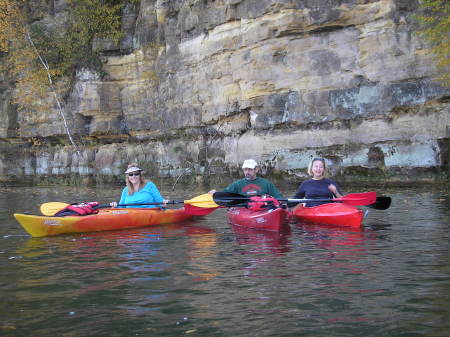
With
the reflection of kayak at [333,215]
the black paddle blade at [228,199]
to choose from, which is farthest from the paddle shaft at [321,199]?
the reflection of kayak at [333,215]

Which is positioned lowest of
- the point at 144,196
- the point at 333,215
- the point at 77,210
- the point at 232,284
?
the point at 232,284

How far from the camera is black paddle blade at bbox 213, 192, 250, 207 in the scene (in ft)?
27.1

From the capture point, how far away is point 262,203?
8.02 meters

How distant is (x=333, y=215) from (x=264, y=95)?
9979mm

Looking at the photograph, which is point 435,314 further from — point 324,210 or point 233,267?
point 324,210

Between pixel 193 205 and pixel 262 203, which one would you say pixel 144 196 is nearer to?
pixel 193 205

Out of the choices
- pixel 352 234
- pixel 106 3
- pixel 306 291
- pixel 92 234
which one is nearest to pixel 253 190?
pixel 352 234

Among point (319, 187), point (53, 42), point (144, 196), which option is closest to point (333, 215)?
point (319, 187)

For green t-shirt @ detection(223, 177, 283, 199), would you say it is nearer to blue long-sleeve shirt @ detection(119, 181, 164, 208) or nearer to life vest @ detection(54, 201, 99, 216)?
blue long-sleeve shirt @ detection(119, 181, 164, 208)

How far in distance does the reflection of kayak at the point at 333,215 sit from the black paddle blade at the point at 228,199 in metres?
0.99

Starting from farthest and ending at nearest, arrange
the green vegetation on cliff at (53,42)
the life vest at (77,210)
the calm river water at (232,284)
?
the green vegetation on cliff at (53,42) < the life vest at (77,210) < the calm river water at (232,284)

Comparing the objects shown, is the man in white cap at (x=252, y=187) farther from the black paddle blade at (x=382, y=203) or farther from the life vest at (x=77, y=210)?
the life vest at (x=77, y=210)

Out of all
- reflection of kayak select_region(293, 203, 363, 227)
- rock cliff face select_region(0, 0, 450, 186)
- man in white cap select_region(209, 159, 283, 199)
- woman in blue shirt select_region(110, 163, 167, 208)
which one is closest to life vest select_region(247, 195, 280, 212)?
man in white cap select_region(209, 159, 283, 199)

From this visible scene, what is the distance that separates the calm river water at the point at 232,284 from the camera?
338 cm
